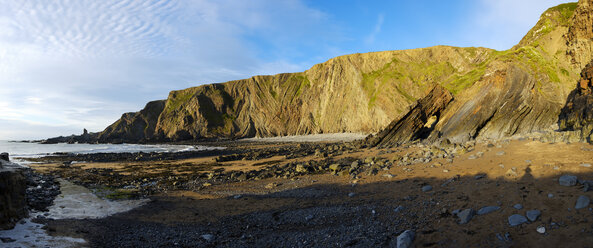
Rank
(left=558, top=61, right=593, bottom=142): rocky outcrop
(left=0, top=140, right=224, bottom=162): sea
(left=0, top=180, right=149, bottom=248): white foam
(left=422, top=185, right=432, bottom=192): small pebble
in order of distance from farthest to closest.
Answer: (left=0, top=140, right=224, bottom=162): sea
(left=558, top=61, right=593, bottom=142): rocky outcrop
(left=422, top=185, right=432, bottom=192): small pebble
(left=0, top=180, right=149, bottom=248): white foam

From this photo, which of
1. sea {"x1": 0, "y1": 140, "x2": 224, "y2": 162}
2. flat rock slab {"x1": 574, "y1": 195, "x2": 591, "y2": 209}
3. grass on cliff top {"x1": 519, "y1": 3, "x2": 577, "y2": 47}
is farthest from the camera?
sea {"x1": 0, "y1": 140, "x2": 224, "y2": 162}

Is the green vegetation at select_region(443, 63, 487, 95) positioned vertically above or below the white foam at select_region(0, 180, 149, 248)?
above

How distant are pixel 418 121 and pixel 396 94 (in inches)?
1489

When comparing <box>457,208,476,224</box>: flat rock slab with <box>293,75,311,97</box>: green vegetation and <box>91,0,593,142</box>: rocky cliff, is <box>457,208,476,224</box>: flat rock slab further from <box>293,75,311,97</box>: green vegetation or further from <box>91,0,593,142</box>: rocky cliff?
<box>293,75,311,97</box>: green vegetation

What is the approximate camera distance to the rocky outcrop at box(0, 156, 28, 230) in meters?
8.83

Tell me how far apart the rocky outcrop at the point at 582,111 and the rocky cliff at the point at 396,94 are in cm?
482

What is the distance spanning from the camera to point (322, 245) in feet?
24.7

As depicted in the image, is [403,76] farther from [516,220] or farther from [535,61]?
[516,220]

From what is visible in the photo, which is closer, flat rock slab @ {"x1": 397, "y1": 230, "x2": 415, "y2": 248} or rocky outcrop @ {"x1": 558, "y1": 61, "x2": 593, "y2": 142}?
flat rock slab @ {"x1": 397, "y1": 230, "x2": 415, "y2": 248}

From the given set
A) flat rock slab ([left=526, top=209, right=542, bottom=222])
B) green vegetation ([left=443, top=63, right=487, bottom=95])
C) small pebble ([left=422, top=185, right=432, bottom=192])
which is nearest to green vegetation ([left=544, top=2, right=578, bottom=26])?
green vegetation ([left=443, top=63, right=487, bottom=95])

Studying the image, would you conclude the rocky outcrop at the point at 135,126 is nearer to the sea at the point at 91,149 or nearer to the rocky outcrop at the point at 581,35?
→ the sea at the point at 91,149

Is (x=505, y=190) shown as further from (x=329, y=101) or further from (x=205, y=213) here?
(x=329, y=101)

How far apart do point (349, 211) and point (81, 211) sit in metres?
12.7

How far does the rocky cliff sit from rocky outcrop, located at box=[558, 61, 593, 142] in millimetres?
4823
